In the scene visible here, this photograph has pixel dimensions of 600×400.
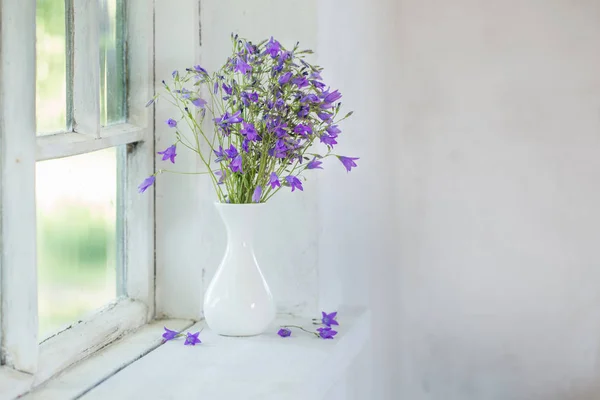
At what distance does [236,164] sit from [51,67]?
0.29 meters

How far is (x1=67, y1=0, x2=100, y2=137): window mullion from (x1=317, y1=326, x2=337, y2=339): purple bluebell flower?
482 millimetres

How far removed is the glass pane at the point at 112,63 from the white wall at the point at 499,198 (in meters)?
0.97

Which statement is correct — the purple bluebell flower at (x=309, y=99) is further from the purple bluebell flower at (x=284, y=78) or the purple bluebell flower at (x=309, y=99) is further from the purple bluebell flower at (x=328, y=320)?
the purple bluebell flower at (x=328, y=320)

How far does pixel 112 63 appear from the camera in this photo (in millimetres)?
1189

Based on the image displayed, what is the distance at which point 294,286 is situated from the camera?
130 centimetres

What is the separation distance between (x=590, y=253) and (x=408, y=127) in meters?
0.59

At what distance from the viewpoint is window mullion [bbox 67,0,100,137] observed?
1.04 meters

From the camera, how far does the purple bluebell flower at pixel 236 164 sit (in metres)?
1.06

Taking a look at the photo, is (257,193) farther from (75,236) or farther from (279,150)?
(75,236)

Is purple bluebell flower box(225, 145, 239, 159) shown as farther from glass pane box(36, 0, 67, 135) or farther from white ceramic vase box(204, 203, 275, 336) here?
glass pane box(36, 0, 67, 135)

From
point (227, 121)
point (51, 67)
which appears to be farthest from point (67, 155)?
point (227, 121)

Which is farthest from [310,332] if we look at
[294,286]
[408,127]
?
[408,127]

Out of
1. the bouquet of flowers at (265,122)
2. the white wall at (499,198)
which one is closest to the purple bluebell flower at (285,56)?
the bouquet of flowers at (265,122)

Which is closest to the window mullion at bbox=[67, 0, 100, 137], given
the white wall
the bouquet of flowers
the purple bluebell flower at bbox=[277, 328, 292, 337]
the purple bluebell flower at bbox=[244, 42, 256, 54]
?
the bouquet of flowers
